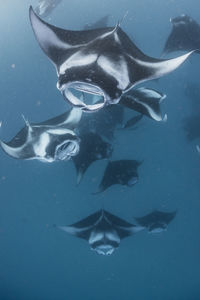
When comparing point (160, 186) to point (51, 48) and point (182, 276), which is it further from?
point (51, 48)

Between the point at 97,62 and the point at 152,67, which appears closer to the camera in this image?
the point at 97,62

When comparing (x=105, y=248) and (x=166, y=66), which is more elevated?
(x=166, y=66)

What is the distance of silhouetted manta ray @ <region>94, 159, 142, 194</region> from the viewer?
21.6 feet

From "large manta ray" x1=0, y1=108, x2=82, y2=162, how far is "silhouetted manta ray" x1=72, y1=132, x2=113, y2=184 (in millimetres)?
928

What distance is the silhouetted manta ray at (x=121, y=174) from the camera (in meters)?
6.59

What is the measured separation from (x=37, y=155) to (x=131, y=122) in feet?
8.07

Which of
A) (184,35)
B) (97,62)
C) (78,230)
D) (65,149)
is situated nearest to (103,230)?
(78,230)

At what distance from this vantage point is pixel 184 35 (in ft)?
22.0

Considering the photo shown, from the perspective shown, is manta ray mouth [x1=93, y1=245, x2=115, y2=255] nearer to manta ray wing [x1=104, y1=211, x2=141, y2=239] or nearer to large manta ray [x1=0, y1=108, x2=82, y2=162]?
manta ray wing [x1=104, y1=211, x2=141, y2=239]

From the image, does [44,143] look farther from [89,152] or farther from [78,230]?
[78,230]

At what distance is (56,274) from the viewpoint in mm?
17781

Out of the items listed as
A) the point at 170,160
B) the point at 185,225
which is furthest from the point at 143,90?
the point at 185,225

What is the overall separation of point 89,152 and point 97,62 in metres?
3.41

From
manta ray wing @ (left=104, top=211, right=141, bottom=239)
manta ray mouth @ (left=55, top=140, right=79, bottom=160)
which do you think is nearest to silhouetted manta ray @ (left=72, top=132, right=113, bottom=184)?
manta ray mouth @ (left=55, top=140, right=79, bottom=160)
